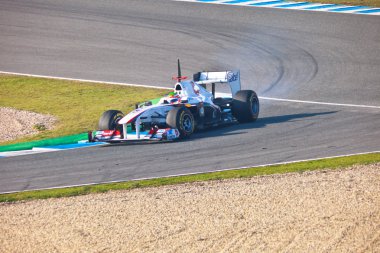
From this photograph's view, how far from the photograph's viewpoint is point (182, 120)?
24.1 meters

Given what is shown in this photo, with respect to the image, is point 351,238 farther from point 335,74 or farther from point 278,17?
point 278,17

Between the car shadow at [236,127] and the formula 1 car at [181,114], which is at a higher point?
the formula 1 car at [181,114]

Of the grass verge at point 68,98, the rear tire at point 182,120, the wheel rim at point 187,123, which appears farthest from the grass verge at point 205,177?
the grass verge at point 68,98

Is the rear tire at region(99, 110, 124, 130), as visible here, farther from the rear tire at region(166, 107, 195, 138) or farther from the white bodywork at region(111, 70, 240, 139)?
the rear tire at region(166, 107, 195, 138)

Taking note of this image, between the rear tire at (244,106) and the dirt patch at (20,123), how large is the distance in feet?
20.0

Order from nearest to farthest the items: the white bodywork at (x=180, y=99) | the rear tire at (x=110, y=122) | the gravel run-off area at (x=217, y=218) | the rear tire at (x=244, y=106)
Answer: the gravel run-off area at (x=217, y=218) < the white bodywork at (x=180, y=99) < the rear tire at (x=110, y=122) < the rear tire at (x=244, y=106)

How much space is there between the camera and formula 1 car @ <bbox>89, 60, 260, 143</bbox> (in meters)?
24.0

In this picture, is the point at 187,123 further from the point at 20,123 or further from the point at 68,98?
the point at 68,98

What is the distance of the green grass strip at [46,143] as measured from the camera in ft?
80.7

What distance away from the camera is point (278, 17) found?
4078 centimetres

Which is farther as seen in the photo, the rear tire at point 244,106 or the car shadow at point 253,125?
the rear tire at point 244,106

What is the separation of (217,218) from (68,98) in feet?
50.6

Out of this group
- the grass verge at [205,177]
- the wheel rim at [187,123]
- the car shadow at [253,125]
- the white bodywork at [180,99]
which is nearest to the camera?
the grass verge at [205,177]

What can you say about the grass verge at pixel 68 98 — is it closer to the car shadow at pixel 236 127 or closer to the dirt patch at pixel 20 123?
the dirt patch at pixel 20 123
